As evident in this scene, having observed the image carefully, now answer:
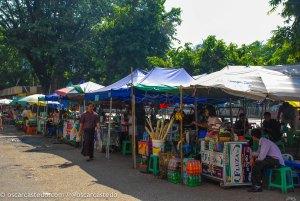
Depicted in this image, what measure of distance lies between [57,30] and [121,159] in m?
23.0

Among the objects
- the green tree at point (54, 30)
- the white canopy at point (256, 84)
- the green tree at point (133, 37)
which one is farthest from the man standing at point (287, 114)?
the green tree at point (54, 30)

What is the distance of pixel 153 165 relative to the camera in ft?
38.8

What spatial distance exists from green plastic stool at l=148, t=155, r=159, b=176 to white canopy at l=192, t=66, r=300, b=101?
2.46 meters

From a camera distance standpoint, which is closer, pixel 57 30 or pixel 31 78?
pixel 57 30

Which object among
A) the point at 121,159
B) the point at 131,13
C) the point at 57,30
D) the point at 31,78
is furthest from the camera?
the point at 31,78

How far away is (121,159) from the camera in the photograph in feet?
50.0

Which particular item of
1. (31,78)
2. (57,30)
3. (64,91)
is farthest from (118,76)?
(31,78)

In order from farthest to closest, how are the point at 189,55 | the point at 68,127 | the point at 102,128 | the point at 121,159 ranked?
the point at 189,55, the point at 68,127, the point at 102,128, the point at 121,159

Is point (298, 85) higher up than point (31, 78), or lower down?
lower down

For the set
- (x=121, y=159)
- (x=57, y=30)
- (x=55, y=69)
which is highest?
(x=57, y=30)

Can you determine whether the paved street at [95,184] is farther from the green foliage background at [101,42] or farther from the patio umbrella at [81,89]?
the green foliage background at [101,42]

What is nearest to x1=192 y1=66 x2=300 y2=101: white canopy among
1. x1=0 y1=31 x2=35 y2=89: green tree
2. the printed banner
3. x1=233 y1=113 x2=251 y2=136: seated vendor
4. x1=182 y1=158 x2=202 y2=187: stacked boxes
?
the printed banner

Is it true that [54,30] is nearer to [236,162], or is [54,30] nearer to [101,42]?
[101,42]

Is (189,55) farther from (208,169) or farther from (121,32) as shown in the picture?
(208,169)
